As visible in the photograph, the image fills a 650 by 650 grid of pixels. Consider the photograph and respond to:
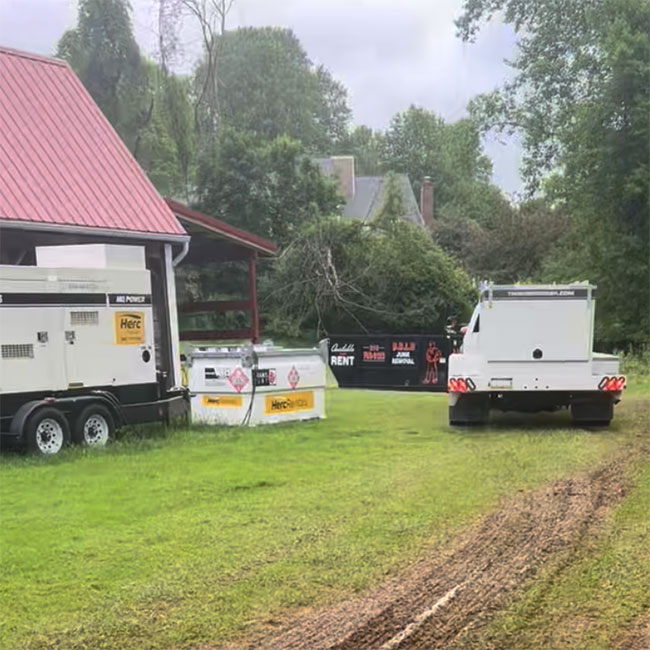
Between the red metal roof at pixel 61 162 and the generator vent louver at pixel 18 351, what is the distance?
9.76 feet

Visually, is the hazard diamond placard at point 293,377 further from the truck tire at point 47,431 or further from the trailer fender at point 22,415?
the trailer fender at point 22,415

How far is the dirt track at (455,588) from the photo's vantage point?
4.26m

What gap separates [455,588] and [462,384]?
7126 mm

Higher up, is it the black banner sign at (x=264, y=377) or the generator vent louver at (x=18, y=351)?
the generator vent louver at (x=18, y=351)

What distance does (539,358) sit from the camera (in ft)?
39.2

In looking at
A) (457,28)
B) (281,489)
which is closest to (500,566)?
(281,489)

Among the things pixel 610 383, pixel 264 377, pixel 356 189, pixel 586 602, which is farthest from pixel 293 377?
pixel 356 189

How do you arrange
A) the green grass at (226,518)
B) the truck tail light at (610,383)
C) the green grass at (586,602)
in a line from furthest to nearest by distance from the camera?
the truck tail light at (610,383) → the green grass at (226,518) → the green grass at (586,602)

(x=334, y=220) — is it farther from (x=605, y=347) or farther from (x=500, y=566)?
(x=500, y=566)

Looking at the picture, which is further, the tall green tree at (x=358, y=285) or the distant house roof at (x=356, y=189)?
the distant house roof at (x=356, y=189)

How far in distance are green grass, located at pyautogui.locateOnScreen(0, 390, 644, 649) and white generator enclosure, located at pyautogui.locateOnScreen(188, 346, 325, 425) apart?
81 cm

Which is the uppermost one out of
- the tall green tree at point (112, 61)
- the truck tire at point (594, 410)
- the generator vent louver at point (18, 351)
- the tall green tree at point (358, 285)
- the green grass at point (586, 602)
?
the tall green tree at point (112, 61)

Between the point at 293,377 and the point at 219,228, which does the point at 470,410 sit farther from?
the point at 219,228

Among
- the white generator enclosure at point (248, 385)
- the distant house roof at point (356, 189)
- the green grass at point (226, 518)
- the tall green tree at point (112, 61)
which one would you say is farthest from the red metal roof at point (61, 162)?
the distant house roof at point (356, 189)
